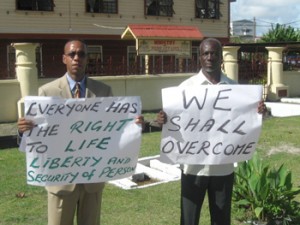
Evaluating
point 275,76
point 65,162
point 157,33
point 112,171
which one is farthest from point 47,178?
point 275,76

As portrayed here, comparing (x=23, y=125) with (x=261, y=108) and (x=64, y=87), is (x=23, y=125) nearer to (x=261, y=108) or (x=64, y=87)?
(x=64, y=87)

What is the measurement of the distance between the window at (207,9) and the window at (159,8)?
1944mm

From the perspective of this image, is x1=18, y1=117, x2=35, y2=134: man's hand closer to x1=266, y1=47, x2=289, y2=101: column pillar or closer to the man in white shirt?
the man in white shirt

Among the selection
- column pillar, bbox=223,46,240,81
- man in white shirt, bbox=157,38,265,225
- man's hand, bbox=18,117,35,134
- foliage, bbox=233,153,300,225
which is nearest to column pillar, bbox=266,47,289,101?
column pillar, bbox=223,46,240,81

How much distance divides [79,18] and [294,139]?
44.5 ft

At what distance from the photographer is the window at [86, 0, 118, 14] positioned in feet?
69.7

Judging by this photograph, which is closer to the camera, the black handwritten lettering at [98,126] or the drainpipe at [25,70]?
the black handwritten lettering at [98,126]

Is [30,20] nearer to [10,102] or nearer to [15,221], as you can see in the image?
[10,102]

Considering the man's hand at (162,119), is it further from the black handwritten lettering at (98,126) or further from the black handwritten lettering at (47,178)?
the black handwritten lettering at (47,178)

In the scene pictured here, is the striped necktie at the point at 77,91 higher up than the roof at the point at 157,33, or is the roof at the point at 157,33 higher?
the roof at the point at 157,33

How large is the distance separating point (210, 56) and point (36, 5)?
57.4 ft

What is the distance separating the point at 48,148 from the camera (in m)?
3.47

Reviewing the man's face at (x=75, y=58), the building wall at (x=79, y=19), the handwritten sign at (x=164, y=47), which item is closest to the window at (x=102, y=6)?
the building wall at (x=79, y=19)

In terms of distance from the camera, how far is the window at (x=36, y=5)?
19.6 meters
